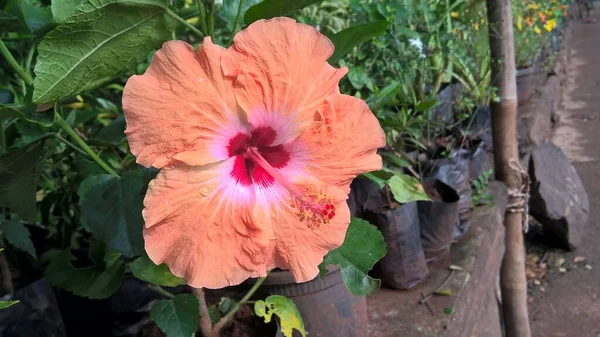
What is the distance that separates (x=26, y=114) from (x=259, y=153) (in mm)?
352

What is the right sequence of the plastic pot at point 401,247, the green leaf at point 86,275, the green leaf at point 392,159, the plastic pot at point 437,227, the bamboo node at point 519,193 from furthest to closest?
1. the bamboo node at point 519,193
2. the plastic pot at point 437,227
3. the plastic pot at point 401,247
4. the green leaf at point 392,159
5. the green leaf at point 86,275

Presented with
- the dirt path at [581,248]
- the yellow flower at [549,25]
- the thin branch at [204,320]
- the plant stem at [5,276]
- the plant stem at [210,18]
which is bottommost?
the dirt path at [581,248]

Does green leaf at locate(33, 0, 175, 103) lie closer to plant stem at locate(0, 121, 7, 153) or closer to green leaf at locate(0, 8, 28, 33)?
green leaf at locate(0, 8, 28, 33)

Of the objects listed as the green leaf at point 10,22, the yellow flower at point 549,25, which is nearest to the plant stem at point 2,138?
the green leaf at point 10,22

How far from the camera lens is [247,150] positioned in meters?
0.80

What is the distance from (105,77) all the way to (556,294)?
2.82 meters

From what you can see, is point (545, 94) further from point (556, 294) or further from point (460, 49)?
point (556, 294)

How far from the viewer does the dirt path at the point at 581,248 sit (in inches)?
110

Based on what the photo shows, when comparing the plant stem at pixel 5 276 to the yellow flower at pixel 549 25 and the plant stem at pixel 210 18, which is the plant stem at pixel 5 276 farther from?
the yellow flower at pixel 549 25

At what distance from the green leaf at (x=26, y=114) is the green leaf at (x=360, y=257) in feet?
1.59

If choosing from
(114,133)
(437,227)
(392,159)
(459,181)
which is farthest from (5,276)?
(459,181)

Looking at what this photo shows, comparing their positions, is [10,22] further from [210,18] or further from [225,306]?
[225,306]

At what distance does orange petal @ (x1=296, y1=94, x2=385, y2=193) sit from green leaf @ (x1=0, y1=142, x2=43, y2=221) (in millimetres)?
485

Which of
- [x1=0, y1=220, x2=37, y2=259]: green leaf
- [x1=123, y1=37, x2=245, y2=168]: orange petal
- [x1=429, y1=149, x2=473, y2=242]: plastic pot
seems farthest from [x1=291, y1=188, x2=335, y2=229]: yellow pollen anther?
[x1=429, y1=149, x2=473, y2=242]: plastic pot
